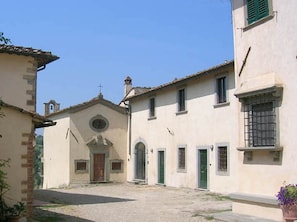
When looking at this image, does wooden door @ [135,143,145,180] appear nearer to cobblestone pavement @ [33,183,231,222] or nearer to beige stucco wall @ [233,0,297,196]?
cobblestone pavement @ [33,183,231,222]

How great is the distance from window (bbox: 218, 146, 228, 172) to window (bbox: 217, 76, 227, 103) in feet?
7.20

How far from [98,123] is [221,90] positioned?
11108 millimetres

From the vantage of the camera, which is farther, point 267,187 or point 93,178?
point 93,178

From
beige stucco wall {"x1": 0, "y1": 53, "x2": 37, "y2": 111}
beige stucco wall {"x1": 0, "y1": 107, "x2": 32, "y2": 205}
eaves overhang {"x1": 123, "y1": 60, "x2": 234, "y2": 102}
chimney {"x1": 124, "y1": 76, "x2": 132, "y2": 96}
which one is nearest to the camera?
beige stucco wall {"x1": 0, "y1": 107, "x2": 32, "y2": 205}

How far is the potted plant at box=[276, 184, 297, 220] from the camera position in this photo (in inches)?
352

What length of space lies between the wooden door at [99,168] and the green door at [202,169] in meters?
8.95

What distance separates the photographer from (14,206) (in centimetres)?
965

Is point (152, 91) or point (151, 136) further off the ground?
point (152, 91)

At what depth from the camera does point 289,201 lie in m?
8.98

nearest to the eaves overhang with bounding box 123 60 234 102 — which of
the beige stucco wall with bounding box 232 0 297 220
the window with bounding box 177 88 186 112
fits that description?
the window with bounding box 177 88 186 112

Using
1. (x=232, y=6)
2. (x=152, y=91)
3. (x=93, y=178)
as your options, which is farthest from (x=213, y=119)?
(x=93, y=178)

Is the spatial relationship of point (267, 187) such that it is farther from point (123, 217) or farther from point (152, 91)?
point (152, 91)

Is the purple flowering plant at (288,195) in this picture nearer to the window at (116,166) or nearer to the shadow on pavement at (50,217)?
the shadow on pavement at (50,217)

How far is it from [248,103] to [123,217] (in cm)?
477
